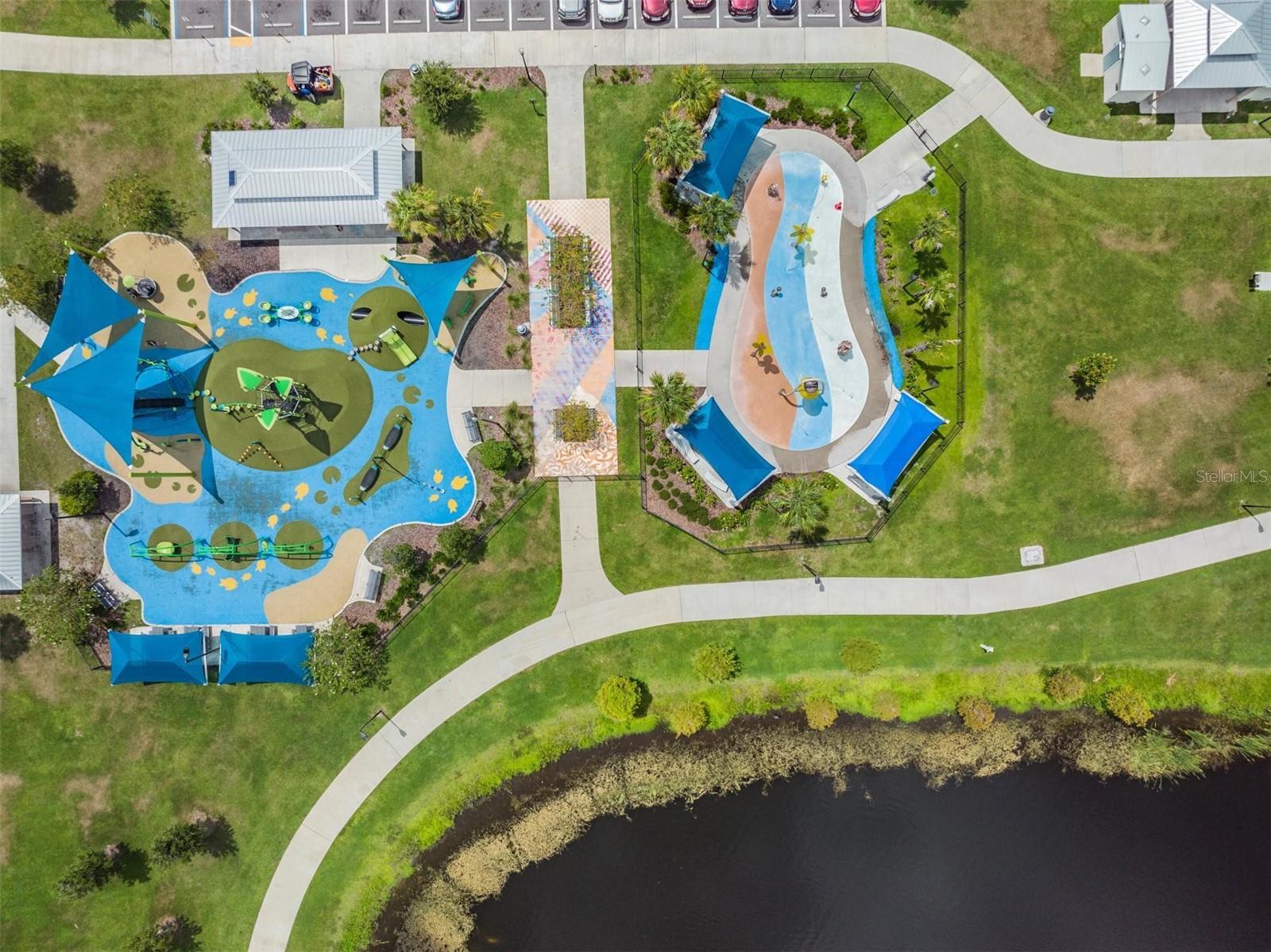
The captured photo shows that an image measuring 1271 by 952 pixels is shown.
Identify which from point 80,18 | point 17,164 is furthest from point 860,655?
point 80,18

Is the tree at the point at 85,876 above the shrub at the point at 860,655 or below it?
below

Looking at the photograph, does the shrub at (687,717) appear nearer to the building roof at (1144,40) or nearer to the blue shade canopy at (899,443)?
the blue shade canopy at (899,443)

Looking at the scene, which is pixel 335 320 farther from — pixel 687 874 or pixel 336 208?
pixel 687 874

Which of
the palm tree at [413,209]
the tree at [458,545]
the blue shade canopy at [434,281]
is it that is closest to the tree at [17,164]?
the palm tree at [413,209]

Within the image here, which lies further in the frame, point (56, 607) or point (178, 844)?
point (178, 844)

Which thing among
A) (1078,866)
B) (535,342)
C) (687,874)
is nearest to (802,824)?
(687,874)

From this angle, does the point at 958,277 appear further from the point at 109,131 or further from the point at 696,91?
the point at 109,131
